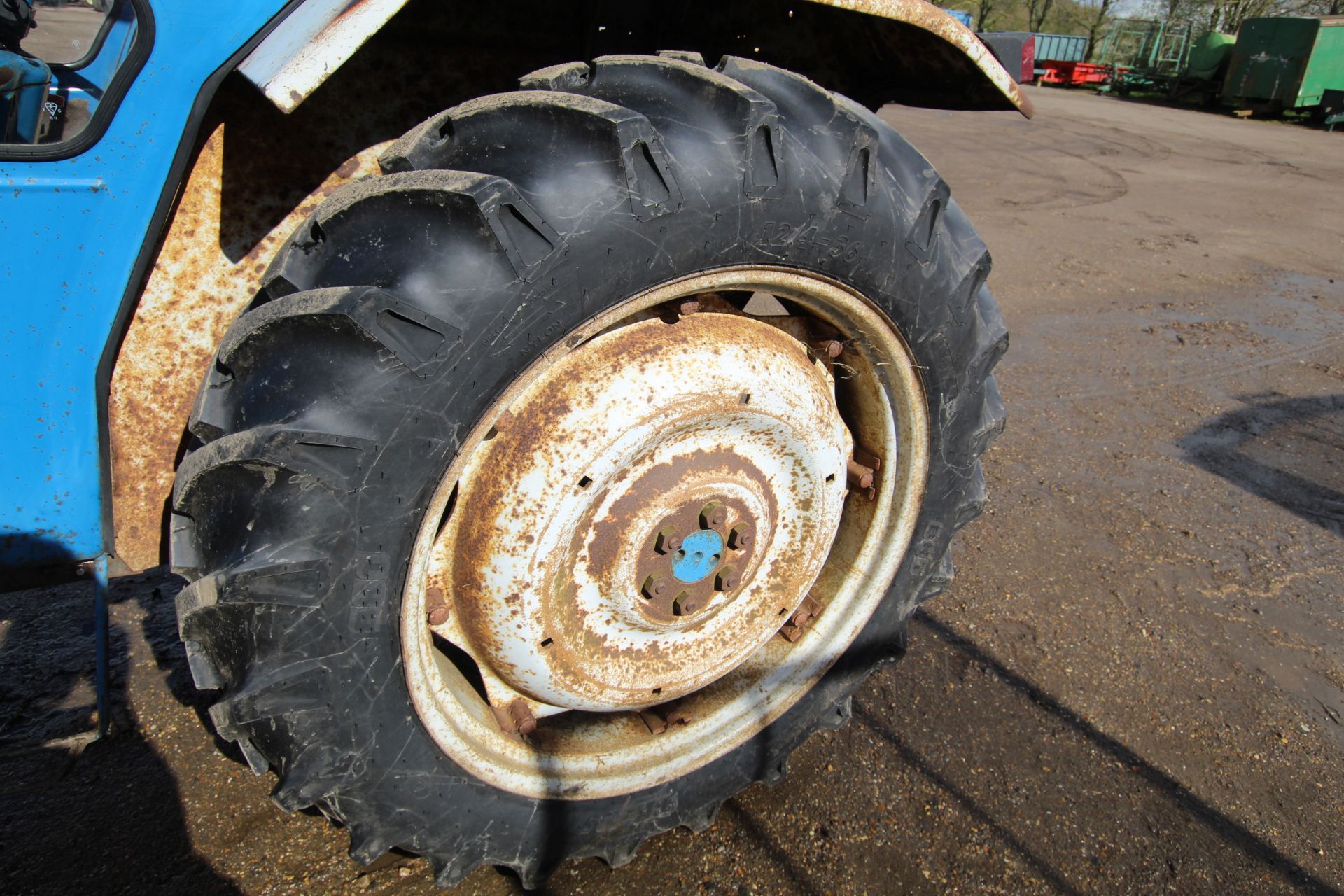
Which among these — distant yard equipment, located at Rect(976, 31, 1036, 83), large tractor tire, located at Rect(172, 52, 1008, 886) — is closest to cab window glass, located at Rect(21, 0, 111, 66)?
large tractor tire, located at Rect(172, 52, 1008, 886)

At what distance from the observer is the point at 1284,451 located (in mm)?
3564

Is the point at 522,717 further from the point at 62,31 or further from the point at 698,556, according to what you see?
the point at 62,31

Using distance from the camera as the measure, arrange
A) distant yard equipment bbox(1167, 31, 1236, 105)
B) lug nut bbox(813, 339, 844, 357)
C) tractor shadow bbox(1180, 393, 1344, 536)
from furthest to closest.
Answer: distant yard equipment bbox(1167, 31, 1236, 105) < tractor shadow bbox(1180, 393, 1344, 536) < lug nut bbox(813, 339, 844, 357)

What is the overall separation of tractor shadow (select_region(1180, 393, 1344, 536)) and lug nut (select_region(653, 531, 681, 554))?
273 centimetres

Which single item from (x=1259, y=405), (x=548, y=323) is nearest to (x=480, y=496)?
(x=548, y=323)

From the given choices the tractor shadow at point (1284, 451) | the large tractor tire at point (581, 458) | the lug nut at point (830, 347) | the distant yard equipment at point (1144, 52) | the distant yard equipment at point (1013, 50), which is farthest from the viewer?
the distant yard equipment at point (1144, 52)

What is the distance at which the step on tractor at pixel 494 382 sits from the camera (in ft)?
3.78

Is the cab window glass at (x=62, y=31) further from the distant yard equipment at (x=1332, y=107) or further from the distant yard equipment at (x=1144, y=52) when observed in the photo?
the distant yard equipment at (x=1144, y=52)

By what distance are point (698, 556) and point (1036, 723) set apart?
1.16 m

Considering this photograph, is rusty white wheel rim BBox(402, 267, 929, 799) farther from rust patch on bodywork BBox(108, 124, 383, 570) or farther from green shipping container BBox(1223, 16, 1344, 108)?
green shipping container BBox(1223, 16, 1344, 108)

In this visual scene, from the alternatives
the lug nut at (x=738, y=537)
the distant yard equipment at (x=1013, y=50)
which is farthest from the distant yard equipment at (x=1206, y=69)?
the lug nut at (x=738, y=537)

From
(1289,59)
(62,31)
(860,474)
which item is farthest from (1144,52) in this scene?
(62,31)

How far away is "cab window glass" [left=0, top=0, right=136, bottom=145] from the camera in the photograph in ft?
5.32

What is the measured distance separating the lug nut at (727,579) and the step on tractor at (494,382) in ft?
0.08
